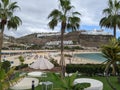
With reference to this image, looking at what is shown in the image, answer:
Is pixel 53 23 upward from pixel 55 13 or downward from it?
downward

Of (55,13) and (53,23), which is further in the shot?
(53,23)

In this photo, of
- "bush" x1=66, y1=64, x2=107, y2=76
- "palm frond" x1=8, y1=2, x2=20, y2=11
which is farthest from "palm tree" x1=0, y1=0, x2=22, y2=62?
"bush" x1=66, y1=64, x2=107, y2=76

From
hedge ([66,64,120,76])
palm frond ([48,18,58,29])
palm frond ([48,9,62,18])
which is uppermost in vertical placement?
palm frond ([48,9,62,18])

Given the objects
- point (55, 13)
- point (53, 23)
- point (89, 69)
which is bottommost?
point (89, 69)

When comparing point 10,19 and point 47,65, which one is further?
point 10,19

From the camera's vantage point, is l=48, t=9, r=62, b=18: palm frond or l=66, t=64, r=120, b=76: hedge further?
l=66, t=64, r=120, b=76: hedge

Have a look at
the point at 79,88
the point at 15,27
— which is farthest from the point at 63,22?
the point at 79,88

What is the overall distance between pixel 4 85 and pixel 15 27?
13.6 meters

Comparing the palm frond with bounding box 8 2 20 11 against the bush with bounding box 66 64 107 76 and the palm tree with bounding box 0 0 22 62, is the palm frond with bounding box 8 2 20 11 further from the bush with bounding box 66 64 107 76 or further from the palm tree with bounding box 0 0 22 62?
the bush with bounding box 66 64 107 76

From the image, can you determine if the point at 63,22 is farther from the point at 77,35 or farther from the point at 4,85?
the point at 77,35

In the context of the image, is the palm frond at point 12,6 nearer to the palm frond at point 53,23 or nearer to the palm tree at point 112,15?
the palm frond at point 53,23

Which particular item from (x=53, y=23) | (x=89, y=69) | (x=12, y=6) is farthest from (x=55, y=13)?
(x=89, y=69)

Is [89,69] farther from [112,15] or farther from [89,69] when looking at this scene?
[112,15]

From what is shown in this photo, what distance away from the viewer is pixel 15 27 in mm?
21156
